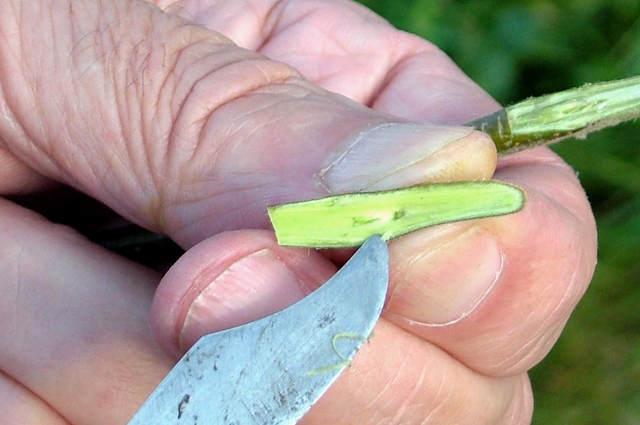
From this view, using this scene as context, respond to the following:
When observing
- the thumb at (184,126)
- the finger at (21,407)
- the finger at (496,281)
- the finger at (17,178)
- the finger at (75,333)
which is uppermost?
the thumb at (184,126)

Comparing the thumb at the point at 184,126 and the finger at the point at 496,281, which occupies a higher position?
the thumb at the point at 184,126

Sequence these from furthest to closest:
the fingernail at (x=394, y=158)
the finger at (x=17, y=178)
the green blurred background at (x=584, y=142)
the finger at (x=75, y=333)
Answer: the green blurred background at (x=584, y=142) → the finger at (x=17, y=178) → the finger at (x=75, y=333) → the fingernail at (x=394, y=158)

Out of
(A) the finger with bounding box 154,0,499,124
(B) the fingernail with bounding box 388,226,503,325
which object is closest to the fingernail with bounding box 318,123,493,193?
(B) the fingernail with bounding box 388,226,503,325

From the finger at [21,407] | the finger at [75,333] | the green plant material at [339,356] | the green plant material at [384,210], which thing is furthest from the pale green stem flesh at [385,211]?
the finger at [21,407]

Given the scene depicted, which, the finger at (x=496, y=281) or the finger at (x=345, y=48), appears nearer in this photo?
the finger at (x=496, y=281)

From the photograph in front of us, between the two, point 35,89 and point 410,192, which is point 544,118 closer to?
point 410,192

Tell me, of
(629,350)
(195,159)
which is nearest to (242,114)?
(195,159)

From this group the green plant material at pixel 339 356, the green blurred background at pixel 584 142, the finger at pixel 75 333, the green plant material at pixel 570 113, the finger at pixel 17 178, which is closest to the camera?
the green plant material at pixel 339 356

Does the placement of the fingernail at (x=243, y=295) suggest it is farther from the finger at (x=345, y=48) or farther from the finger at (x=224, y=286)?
the finger at (x=345, y=48)

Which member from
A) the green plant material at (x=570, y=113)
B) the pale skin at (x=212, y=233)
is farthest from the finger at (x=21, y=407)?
the green plant material at (x=570, y=113)

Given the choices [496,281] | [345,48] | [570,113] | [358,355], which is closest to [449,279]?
[496,281]
